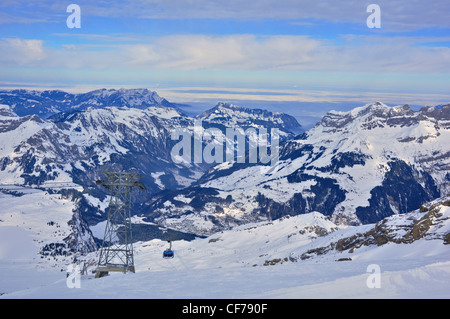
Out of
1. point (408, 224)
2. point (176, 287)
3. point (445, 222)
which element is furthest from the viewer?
point (408, 224)
